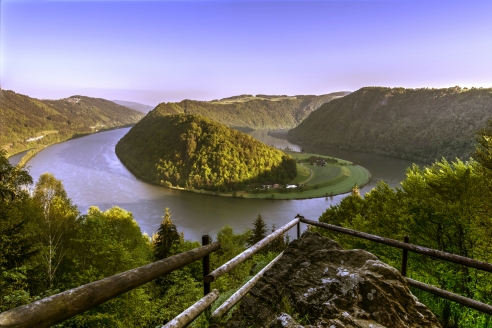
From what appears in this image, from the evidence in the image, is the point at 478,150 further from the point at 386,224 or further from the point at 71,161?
the point at 71,161

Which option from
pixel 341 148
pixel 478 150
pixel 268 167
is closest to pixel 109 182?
pixel 268 167

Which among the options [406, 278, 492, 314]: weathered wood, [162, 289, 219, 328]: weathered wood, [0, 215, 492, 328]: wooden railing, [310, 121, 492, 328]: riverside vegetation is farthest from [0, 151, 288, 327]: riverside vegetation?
[310, 121, 492, 328]: riverside vegetation

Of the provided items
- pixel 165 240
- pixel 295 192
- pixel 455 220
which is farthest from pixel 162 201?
pixel 455 220

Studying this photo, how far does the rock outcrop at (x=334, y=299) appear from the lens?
2689mm

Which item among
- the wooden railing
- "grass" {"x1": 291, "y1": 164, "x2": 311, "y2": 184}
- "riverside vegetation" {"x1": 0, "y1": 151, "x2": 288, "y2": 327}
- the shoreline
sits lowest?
the shoreline

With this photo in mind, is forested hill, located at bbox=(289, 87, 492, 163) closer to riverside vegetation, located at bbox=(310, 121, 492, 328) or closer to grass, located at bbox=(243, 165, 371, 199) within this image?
grass, located at bbox=(243, 165, 371, 199)

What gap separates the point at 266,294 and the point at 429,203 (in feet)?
52.7

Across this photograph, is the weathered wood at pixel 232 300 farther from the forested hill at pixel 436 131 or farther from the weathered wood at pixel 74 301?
the forested hill at pixel 436 131

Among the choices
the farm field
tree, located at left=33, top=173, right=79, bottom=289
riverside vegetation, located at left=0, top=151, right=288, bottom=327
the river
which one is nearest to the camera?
riverside vegetation, located at left=0, top=151, right=288, bottom=327

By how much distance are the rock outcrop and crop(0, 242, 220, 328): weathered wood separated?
1.18 m

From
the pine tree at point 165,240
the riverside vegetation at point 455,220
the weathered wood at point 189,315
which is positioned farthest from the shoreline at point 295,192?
the weathered wood at point 189,315

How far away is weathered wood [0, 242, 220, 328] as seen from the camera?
1371 millimetres

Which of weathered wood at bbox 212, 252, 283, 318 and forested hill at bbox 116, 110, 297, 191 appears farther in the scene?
forested hill at bbox 116, 110, 297, 191

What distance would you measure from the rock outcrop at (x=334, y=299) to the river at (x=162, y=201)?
159ft
